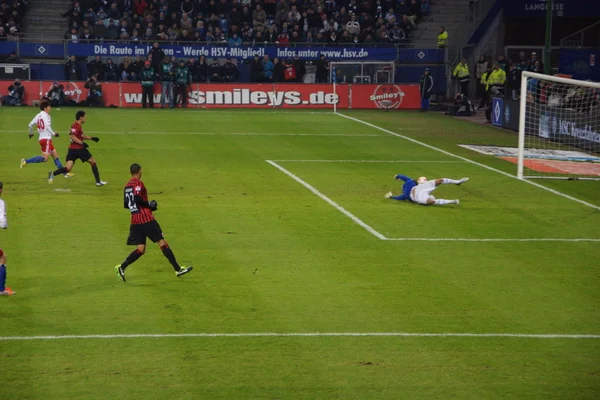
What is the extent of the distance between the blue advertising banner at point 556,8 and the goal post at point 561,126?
762 inches

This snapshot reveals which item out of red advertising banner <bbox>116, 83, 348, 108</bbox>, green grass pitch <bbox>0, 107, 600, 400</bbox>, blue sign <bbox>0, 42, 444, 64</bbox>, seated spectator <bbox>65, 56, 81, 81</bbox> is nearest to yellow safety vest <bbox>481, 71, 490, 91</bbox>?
red advertising banner <bbox>116, 83, 348, 108</bbox>

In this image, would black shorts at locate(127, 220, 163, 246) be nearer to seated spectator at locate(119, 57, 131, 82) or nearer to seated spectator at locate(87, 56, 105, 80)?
seated spectator at locate(119, 57, 131, 82)

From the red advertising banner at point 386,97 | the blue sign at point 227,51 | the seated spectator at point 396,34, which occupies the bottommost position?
the red advertising banner at point 386,97

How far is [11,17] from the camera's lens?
53.7 m

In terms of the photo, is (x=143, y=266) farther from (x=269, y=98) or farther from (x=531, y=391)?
(x=269, y=98)

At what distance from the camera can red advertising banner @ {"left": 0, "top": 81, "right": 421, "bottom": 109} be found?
46.9m

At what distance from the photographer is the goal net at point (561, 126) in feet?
105

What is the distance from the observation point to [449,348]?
12.6 m

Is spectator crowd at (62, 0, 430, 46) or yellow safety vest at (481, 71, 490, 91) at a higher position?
spectator crowd at (62, 0, 430, 46)

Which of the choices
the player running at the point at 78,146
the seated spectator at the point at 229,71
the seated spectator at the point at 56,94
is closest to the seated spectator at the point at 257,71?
the seated spectator at the point at 229,71

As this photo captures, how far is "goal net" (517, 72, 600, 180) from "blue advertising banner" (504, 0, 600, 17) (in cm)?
1941

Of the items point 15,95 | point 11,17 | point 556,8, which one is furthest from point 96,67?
point 556,8

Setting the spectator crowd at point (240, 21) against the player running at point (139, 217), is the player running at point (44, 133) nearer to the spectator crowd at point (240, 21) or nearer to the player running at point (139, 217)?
the player running at point (139, 217)

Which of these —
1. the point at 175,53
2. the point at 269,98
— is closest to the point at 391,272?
the point at 269,98
